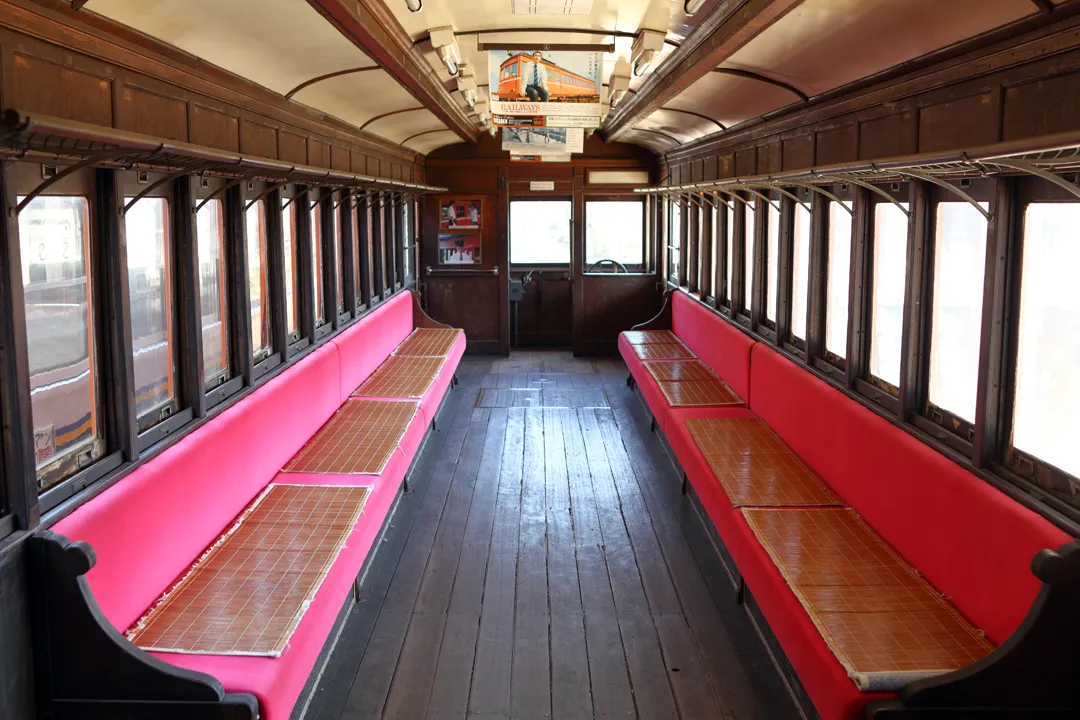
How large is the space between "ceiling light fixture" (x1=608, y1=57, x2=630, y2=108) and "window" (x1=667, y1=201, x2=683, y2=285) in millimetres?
3273

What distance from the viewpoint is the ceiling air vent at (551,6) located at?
4297 millimetres

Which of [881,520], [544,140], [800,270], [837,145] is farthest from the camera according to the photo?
[544,140]

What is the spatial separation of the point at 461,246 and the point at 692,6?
7.51 m

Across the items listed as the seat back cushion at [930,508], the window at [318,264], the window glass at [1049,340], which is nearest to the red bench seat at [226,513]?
the window at [318,264]

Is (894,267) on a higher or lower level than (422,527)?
higher

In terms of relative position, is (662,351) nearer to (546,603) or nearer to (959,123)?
(546,603)

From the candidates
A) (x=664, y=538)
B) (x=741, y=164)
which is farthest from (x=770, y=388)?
(x=741, y=164)

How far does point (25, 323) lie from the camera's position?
8.87ft

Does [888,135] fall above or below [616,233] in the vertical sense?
above

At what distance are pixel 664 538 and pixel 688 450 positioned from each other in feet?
1.85

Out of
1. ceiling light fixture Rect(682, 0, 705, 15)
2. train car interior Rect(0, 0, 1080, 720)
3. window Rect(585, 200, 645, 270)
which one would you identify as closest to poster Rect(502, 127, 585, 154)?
train car interior Rect(0, 0, 1080, 720)

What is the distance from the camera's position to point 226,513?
4082 millimetres

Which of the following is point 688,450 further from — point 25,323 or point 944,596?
point 25,323

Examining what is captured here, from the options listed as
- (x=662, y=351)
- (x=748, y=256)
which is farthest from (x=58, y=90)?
(x=662, y=351)
